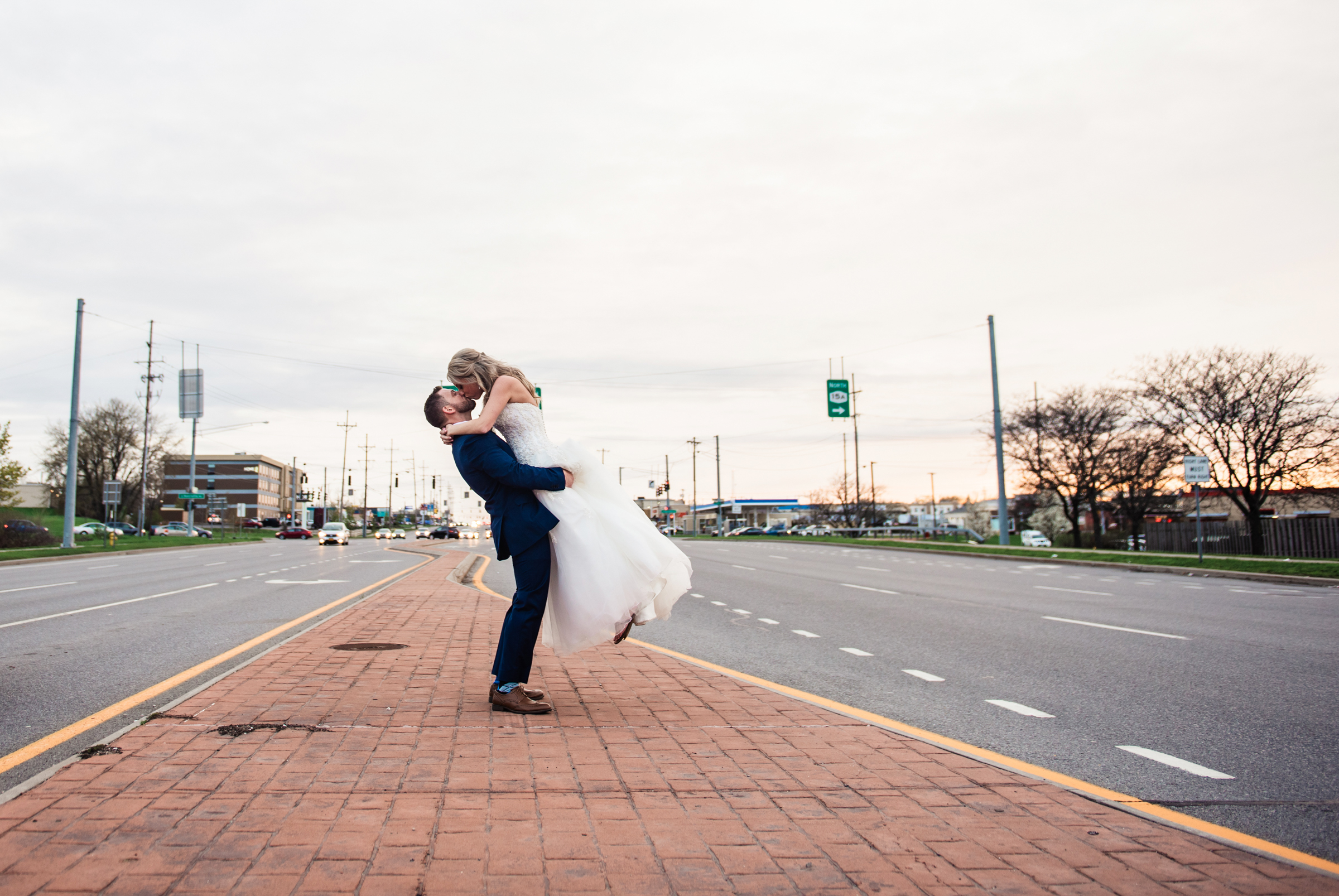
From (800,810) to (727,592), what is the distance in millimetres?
12261

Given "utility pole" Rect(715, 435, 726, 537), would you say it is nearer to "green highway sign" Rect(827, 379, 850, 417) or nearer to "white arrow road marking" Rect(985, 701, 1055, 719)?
"green highway sign" Rect(827, 379, 850, 417)

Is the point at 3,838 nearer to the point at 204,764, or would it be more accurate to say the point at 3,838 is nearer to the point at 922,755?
the point at 204,764

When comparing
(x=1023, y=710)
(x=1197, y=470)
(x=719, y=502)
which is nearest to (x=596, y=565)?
(x=1023, y=710)

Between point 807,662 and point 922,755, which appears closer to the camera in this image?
point 922,755

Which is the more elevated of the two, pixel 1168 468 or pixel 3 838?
pixel 1168 468

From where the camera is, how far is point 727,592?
50.8ft

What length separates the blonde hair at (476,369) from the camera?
5.05 meters

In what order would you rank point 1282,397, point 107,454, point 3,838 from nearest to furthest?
point 3,838
point 1282,397
point 107,454

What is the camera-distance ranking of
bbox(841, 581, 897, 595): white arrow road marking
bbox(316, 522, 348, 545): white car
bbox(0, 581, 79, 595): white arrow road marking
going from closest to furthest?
bbox(0, 581, 79, 595): white arrow road marking, bbox(841, 581, 897, 595): white arrow road marking, bbox(316, 522, 348, 545): white car

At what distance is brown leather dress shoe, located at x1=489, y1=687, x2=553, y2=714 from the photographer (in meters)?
4.84

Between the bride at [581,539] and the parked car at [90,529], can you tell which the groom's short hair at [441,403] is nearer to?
the bride at [581,539]

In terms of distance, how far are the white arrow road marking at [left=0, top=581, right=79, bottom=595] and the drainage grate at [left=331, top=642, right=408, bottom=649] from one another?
10.6m

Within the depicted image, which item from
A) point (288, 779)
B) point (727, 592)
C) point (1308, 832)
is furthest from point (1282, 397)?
point (288, 779)

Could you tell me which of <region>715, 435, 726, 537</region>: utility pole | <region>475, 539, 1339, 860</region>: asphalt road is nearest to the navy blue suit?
<region>475, 539, 1339, 860</region>: asphalt road
